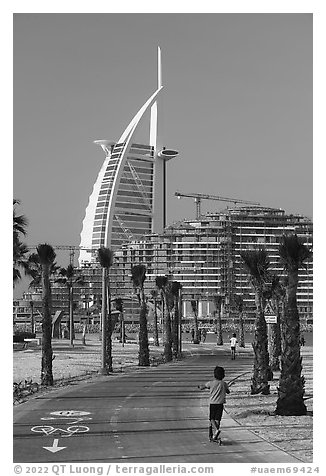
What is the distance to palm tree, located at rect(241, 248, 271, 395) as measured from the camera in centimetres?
1912

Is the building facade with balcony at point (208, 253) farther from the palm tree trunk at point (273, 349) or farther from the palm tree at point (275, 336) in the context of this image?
the palm tree trunk at point (273, 349)

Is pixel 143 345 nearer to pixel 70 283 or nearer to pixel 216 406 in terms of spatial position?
pixel 216 406

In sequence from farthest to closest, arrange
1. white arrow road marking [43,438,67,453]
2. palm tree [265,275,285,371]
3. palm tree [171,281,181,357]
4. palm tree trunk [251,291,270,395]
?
palm tree [171,281,181,357] < palm tree [265,275,285,371] < palm tree trunk [251,291,270,395] < white arrow road marking [43,438,67,453]

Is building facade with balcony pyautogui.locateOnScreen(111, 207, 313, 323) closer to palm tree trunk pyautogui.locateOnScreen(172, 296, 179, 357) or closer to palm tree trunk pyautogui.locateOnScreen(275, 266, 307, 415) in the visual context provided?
palm tree trunk pyautogui.locateOnScreen(172, 296, 179, 357)

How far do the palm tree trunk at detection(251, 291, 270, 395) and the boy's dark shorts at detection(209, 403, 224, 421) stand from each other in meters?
8.00

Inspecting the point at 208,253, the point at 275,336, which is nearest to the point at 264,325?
the point at 275,336

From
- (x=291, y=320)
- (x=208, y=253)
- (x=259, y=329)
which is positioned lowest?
(x=259, y=329)

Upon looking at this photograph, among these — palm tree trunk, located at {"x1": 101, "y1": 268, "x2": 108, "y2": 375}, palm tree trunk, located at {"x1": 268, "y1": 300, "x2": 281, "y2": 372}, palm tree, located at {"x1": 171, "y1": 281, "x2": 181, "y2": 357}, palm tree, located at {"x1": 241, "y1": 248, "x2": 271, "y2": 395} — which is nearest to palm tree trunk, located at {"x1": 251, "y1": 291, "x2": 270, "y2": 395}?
palm tree, located at {"x1": 241, "y1": 248, "x2": 271, "y2": 395}

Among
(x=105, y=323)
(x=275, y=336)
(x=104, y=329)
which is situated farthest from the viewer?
(x=275, y=336)

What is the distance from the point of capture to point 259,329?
67.7 ft

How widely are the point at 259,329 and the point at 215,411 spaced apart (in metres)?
9.80

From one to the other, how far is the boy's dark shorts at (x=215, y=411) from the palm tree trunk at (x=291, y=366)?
12.3ft
